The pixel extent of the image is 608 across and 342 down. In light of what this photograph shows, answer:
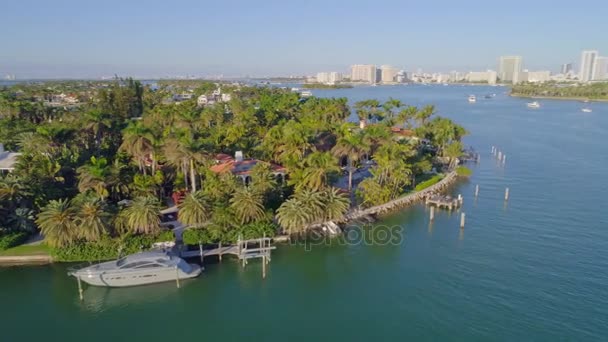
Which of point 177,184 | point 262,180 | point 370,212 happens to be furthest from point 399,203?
point 177,184

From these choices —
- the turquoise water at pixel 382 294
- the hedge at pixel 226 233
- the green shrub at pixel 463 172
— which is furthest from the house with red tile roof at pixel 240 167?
the green shrub at pixel 463 172

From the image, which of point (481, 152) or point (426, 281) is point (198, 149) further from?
point (481, 152)

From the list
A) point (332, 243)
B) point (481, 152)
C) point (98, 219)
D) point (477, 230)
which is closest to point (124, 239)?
point (98, 219)

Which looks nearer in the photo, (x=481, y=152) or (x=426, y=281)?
(x=426, y=281)

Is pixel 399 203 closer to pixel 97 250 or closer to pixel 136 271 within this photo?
pixel 136 271

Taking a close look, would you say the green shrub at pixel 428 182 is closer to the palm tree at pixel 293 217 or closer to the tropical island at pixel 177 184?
the tropical island at pixel 177 184

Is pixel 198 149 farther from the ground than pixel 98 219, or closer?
farther from the ground
